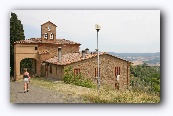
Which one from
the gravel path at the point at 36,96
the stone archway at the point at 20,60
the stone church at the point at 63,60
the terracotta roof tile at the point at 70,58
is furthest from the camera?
the terracotta roof tile at the point at 70,58

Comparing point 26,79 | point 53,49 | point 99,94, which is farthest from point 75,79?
point 26,79

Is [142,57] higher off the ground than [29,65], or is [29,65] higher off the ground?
[142,57]

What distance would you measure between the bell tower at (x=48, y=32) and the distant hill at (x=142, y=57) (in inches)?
46.8

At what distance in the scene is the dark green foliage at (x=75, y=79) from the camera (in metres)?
10.8

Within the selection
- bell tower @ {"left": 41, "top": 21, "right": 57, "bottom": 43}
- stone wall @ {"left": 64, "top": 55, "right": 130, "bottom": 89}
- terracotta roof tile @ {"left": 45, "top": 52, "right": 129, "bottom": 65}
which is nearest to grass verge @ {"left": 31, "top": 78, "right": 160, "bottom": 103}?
stone wall @ {"left": 64, "top": 55, "right": 130, "bottom": 89}

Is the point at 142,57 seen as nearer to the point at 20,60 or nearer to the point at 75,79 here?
the point at 75,79

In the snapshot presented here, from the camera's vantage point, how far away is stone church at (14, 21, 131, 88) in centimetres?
1074

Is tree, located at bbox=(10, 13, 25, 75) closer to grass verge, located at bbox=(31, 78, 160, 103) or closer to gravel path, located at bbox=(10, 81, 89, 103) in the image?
gravel path, located at bbox=(10, 81, 89, 103)

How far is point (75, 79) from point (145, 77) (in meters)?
1.36

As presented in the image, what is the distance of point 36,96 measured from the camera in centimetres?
1059

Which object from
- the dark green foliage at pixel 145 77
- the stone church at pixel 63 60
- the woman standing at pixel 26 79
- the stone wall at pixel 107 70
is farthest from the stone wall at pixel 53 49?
the dark green foliage at pixel 145 77

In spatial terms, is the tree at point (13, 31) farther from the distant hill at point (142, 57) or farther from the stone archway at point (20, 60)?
the distant hill at point (142, 57)

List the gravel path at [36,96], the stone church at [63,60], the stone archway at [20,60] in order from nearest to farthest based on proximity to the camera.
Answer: the gravel path at [36,96]
the stone archway at [20,60]
the stone church at [63,60]
